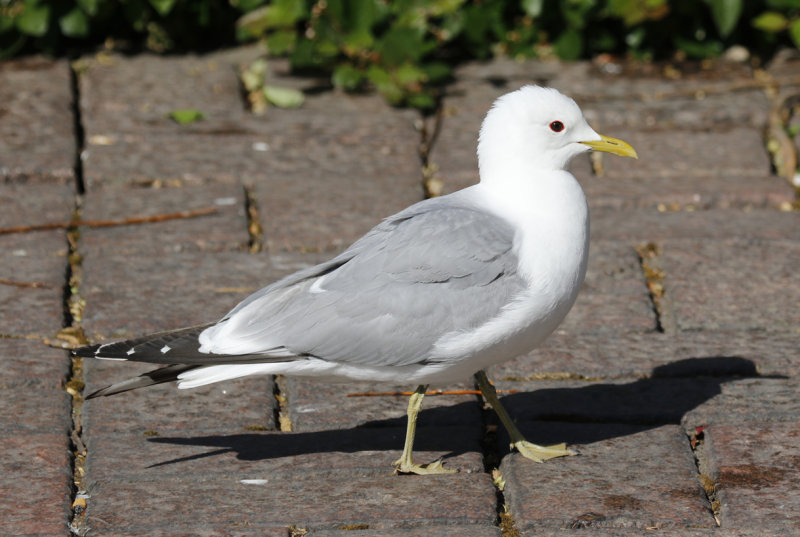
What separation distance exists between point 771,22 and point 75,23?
348 centimetres

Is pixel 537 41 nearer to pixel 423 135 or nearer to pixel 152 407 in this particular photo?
pixel 423 135

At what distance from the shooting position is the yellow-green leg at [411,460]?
3389 mm

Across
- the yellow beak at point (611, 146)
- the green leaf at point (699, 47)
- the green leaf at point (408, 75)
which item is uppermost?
the yellow beak at point (611, 146)

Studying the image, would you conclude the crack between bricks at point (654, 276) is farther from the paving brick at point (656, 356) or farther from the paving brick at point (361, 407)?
the paving brick at point (361, 407)

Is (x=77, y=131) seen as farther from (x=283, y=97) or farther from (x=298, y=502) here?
(x=298, y=502)

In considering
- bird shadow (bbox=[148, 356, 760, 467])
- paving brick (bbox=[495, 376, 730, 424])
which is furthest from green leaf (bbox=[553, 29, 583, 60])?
paving brick (bbox=[495, 376, 730, 424])

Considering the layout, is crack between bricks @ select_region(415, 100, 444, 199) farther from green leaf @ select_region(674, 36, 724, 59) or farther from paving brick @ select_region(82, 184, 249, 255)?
green leaf @ select_region(674, 36, 724, 59)

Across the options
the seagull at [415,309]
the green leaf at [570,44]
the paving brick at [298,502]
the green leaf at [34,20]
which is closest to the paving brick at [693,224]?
the seagull at [415,309]

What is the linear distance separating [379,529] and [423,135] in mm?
2955

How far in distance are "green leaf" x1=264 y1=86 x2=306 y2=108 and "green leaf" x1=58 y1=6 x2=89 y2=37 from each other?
3.22ft

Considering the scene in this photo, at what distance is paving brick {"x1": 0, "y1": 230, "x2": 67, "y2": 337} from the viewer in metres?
4.20

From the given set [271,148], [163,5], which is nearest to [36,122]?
[163,5]

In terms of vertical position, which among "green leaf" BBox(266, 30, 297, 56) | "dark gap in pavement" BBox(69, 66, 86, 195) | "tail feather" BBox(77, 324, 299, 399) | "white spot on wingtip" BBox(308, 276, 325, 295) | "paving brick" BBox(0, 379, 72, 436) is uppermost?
"white spot on wingtip" BBox(308, 276, 325, 295)

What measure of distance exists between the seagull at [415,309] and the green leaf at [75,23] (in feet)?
10.5
